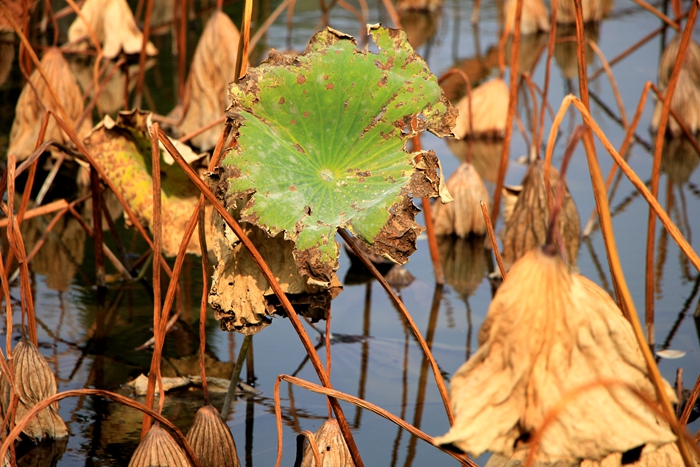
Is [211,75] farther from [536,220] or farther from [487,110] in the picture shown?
[536,220]

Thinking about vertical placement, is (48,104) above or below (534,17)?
below

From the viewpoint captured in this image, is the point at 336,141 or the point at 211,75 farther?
the point at 211,75

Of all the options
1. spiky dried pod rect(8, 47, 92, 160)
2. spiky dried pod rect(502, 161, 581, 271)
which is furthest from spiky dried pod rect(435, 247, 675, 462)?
spiky dried pod rect(8, 47, 92, 160)

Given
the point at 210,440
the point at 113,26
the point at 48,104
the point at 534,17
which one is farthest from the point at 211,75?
the point at 534,17

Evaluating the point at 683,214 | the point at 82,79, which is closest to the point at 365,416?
the point at 683,214

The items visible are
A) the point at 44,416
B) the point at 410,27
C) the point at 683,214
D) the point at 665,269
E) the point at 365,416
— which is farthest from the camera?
the point at 410,27

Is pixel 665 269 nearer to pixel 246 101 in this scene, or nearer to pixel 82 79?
pixel 246 101

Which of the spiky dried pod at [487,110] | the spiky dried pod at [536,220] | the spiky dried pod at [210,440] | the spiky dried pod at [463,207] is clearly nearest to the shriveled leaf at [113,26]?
the spiky dried pod at [487,110]
